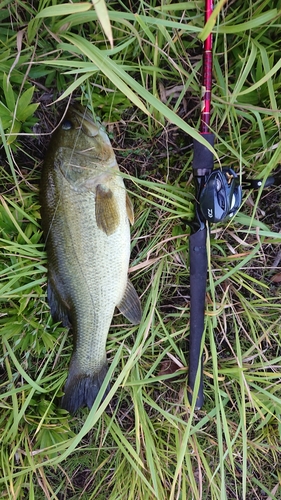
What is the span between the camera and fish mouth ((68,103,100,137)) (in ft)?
5.39

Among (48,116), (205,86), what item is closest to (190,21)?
(205,86)

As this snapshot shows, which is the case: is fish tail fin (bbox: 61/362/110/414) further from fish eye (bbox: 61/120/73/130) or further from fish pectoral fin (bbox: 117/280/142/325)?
fish eye (bbox: 61/120/73/130)

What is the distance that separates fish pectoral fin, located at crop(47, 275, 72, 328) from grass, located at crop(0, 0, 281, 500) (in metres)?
0.06

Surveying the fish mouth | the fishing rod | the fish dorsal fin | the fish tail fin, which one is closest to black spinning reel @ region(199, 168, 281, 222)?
the fishing rod

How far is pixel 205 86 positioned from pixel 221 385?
58.7 inches

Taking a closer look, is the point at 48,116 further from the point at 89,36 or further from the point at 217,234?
the point at 217,234

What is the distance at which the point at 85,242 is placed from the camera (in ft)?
5.61

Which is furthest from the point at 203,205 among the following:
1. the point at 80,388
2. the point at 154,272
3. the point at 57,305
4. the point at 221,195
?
the point at 80,388

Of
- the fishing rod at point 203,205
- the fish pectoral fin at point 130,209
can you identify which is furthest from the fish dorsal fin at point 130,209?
the fishing rod at point 203,205

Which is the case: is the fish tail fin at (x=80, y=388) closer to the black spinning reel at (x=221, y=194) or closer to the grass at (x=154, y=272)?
the grass at (x=154, y=272)

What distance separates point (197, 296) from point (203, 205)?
46 centimetres

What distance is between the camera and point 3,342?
1861mm

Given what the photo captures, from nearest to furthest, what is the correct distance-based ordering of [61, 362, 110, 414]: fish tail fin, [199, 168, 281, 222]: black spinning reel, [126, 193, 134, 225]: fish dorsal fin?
[199, 168, 281, 222]: black spinning reel, [126, 193, 134, 225]: fish dorsal fin, [61, 362, 110, 414]: fish tail fin

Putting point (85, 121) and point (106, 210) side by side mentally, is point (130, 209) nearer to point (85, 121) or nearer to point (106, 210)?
point (106, 210)
